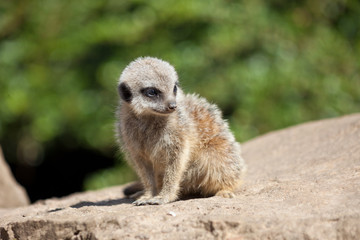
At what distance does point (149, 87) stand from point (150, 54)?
13.4ft

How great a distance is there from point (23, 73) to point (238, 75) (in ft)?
11.7

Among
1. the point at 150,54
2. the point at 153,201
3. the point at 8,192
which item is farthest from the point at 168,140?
the point at 150,54

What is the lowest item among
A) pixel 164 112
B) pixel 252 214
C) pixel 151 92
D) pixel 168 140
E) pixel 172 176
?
pixel 252 214

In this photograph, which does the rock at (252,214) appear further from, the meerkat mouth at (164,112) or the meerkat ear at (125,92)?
the meerkat ear at (125,92)

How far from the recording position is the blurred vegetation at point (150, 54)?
29.7 feet

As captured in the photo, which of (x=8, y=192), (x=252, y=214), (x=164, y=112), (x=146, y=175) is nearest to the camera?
(x=252, y=214)

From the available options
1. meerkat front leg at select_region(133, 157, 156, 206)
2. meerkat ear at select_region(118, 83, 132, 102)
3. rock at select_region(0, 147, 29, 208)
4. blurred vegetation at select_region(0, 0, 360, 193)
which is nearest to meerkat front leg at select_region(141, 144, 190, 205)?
meerkat front leg at select_region(133, 157, 156, 206)

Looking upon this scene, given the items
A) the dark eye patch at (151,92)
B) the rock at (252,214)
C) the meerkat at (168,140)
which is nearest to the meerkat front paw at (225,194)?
the meerkat at (168,140)

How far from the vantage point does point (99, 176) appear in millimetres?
9016

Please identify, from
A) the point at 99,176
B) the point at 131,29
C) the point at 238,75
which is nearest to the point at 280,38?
the point at 238,75

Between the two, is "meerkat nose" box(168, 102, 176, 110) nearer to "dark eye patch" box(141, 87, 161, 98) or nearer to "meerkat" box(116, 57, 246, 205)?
"meerkat" box(116, 57, 246, 205)

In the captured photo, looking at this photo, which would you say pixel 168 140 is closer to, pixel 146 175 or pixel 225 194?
pixel 146 175

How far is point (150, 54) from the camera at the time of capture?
354 inches

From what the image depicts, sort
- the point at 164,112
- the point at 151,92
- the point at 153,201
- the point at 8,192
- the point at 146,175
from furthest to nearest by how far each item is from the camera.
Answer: the point at 8,192, the point at 146,175, the point at 151,92, the point at 164,112, the point at 153,201
